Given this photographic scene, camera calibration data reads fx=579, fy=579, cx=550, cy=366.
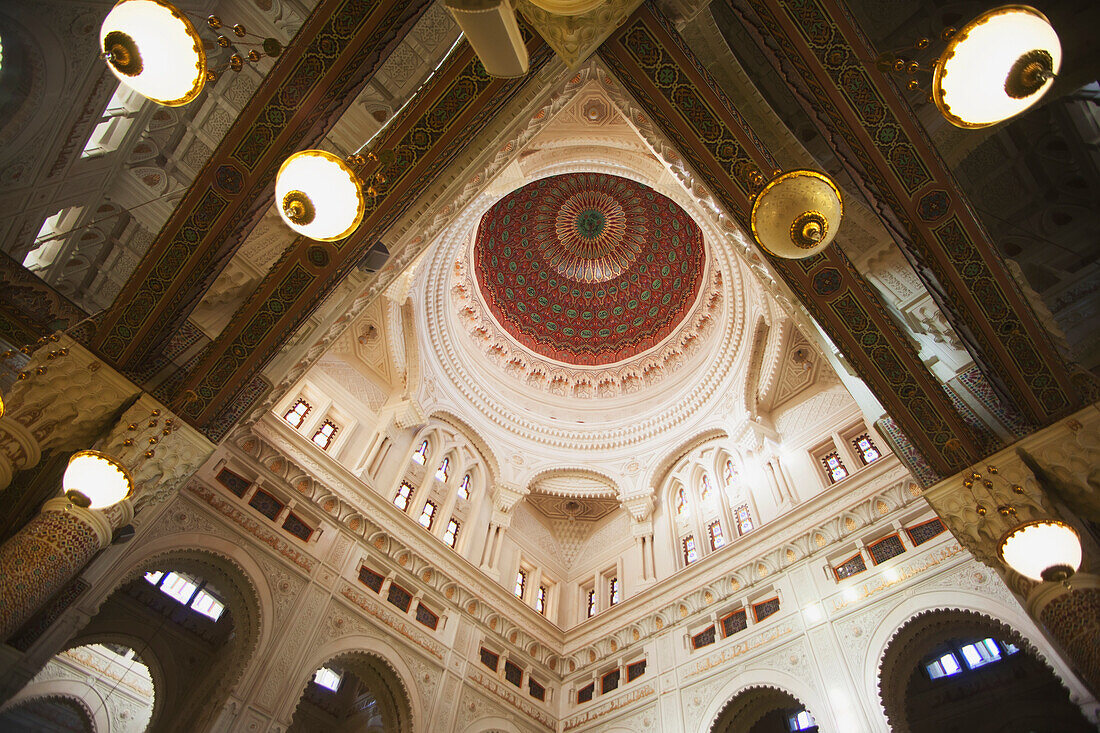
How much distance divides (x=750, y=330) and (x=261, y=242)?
10058 mm

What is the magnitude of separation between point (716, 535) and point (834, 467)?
8.88ft

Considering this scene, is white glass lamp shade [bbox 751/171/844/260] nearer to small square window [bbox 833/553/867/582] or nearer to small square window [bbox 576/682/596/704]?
small square window [bbox 833/553/867/582]

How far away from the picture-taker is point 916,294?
5906mm

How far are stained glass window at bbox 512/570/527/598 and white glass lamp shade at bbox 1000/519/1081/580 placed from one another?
10.0 metres

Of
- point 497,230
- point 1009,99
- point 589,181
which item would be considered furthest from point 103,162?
point 589,181

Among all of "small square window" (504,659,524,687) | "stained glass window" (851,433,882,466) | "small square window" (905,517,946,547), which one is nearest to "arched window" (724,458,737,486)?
"stained glass window" (851,433,882,466)

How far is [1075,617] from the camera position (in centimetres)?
428

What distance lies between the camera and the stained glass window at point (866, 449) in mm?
10406

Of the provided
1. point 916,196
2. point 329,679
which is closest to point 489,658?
point 329,679

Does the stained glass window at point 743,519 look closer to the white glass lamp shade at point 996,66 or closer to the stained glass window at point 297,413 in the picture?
the stained glass window at point 297,413

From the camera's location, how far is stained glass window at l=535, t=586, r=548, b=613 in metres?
13.2

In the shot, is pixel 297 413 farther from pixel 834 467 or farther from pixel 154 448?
pixel 834 467

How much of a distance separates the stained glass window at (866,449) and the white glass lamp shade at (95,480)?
1077cm

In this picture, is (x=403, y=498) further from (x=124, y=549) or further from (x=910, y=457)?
(x=910, y=457)
